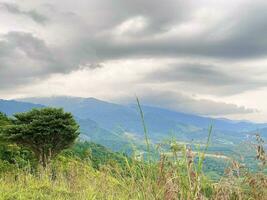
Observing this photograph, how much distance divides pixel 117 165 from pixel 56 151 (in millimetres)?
33814

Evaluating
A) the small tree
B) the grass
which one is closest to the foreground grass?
the grass

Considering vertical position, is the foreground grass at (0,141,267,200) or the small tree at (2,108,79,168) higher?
the foreground grass at (0,141,267,200)

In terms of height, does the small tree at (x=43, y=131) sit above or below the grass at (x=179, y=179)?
below

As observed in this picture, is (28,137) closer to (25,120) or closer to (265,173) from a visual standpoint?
(25,120)

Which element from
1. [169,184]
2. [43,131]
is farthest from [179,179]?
[43,131]

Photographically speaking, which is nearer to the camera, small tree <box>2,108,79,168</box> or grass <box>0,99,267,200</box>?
grass <box>0,99,267,200</box>

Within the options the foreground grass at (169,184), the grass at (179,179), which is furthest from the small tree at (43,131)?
the grass at (179,179)

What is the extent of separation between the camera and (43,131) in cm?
3906

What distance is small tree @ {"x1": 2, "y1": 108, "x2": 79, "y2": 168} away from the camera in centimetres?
3900

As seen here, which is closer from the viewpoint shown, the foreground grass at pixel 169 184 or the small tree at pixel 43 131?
the foreground grass at pixel 169 184

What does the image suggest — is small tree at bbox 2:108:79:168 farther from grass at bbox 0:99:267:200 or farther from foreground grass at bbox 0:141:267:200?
grass at bbox 0:99:267:200

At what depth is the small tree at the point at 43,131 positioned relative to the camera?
128ft

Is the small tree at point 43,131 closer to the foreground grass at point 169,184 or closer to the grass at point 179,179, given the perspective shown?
the foreground grass at point 169,184

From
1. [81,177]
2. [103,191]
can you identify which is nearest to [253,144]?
[103,191]
